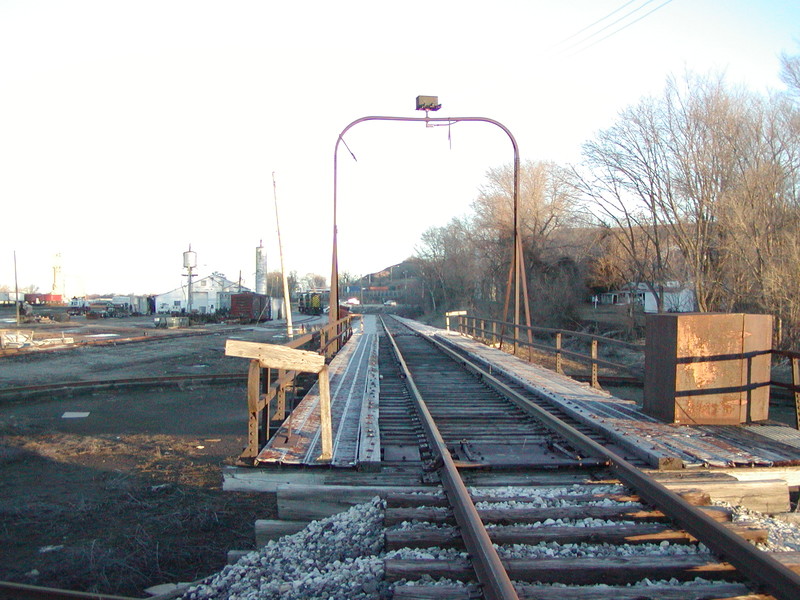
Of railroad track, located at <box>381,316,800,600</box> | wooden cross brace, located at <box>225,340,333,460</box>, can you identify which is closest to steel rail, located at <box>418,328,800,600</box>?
railroad track, located at <box>381,316,800,600</box>

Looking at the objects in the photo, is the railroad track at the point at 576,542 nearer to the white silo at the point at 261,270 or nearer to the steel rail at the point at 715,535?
the steel rail at the point at 715,535

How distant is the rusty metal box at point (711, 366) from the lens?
7219 millimetres

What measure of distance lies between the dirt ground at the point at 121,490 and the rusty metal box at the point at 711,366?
537 cm

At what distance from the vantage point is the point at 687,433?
270 inches

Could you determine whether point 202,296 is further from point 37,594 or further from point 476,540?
point 476,540

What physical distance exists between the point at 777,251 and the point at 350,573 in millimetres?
27028

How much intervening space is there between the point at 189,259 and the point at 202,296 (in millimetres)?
6688

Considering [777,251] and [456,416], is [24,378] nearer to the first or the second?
[456,416]

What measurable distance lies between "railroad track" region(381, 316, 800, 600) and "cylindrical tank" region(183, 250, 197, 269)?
8463 centimetres

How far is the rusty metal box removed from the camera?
722 centimetres

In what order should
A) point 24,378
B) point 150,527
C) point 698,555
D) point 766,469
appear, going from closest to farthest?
point 698,555
point 766,469
point 150,527
point 24,378

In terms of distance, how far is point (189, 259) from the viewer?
281ft

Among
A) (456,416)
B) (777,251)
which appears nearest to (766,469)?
(456,416)

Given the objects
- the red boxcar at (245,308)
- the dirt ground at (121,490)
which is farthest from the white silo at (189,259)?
the dirt ground at (121,490)
